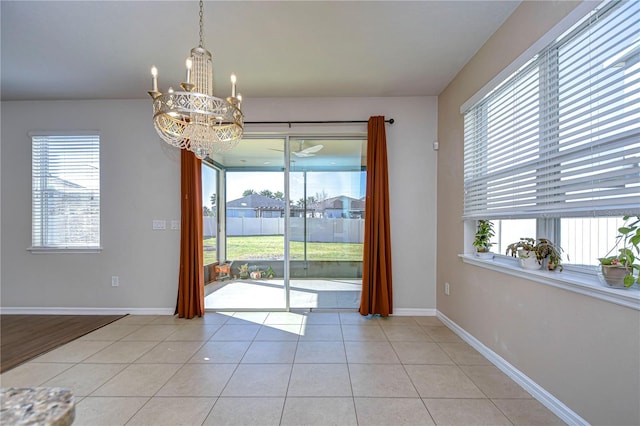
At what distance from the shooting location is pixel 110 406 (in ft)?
5.93

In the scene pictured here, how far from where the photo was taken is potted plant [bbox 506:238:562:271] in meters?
1.84

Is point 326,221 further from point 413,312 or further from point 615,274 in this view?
point 615,274

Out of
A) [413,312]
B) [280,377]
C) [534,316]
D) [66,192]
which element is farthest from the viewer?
[66,192]

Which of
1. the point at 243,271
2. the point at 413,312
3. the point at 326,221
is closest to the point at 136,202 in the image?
the point at 243,271

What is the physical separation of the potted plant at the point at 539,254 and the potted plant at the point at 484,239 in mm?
479

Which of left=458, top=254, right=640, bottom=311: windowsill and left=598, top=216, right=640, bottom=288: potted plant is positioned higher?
left=598, top=216, right=640, bottom=288: potted plant

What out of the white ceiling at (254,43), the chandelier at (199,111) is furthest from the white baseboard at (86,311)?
the white ceiling at (254,43)

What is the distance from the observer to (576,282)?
1.54 meters

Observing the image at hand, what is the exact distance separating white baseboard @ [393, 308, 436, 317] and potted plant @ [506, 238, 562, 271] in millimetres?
1718

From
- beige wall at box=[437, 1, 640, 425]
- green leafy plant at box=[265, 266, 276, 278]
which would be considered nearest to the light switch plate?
green leafy plant at box=[265, 266, 276, 278]

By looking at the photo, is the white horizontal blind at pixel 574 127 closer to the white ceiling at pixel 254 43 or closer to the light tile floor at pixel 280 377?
the white ceiling at pixel 254 43

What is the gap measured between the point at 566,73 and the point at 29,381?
4308mm

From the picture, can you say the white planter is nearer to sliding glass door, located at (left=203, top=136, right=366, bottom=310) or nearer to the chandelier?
sliding glass door, located at (left=203, top=136, right=366, bottom=310)

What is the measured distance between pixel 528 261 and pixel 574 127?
92 cm
